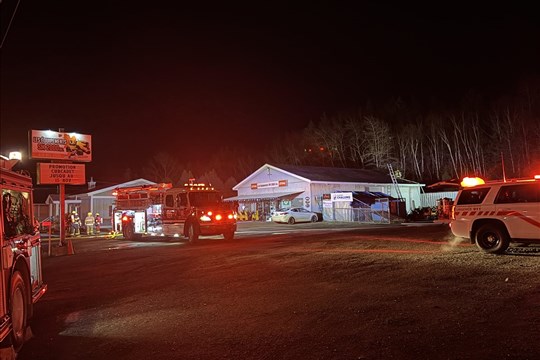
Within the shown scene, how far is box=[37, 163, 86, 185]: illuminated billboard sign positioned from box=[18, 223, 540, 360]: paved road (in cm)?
1082

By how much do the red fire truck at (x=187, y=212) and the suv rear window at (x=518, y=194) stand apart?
11424 millimetres

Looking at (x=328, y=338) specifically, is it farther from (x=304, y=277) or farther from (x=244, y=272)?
(x=244, y=272)

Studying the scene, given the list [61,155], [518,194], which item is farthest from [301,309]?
[61,155]

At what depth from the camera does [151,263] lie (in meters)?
14.2

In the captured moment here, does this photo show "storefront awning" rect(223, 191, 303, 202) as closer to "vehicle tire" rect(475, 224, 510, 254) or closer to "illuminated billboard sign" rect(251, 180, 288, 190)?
"illuminated billboard sign" rect(251, 180, 288, 190)

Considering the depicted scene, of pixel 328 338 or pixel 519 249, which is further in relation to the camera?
pixel 519 249

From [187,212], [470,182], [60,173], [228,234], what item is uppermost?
[60,173]

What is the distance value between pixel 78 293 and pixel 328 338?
6.38 metres

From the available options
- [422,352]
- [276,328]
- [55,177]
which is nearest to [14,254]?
[276,328]

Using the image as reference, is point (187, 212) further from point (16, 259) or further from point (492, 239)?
point (16, 259)

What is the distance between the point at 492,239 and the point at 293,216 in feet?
81.4

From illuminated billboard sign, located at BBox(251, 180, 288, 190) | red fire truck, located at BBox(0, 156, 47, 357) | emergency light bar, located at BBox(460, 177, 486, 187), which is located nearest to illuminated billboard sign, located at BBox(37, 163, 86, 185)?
red fire truck, located at BBox(0, 156, 47, 357)

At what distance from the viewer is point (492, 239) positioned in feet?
40.6

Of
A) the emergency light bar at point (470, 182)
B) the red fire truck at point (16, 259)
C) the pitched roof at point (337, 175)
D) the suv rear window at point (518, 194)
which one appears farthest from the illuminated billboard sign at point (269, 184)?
the red fire truck at point (16, 259)
